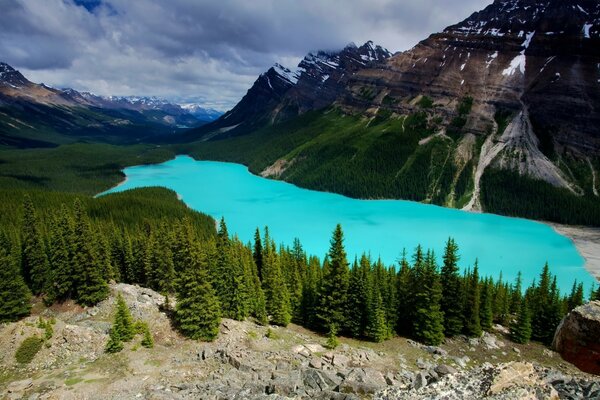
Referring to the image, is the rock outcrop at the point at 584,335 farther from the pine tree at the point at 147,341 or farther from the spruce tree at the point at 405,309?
the pine tree at the point at 147,341

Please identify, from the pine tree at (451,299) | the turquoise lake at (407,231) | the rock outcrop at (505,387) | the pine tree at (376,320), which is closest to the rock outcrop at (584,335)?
the pine tree at (451,299)

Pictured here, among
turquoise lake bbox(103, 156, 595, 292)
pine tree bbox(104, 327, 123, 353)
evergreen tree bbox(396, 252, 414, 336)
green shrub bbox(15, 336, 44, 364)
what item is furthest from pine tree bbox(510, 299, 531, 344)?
green shrub bbox(15, 336, 44, 364)

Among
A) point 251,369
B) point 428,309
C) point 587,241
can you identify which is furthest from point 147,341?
point 587,241

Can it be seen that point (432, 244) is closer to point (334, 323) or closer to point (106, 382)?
point (334, 323)

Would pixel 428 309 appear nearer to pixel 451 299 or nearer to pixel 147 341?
pixel 451 299

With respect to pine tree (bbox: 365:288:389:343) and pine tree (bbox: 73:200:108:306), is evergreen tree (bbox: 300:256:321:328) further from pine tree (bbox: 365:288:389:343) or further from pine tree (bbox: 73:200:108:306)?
pine tree (bbox: 73:200:108:306)

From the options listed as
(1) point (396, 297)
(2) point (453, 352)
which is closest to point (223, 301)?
(1) point (396, 297)
